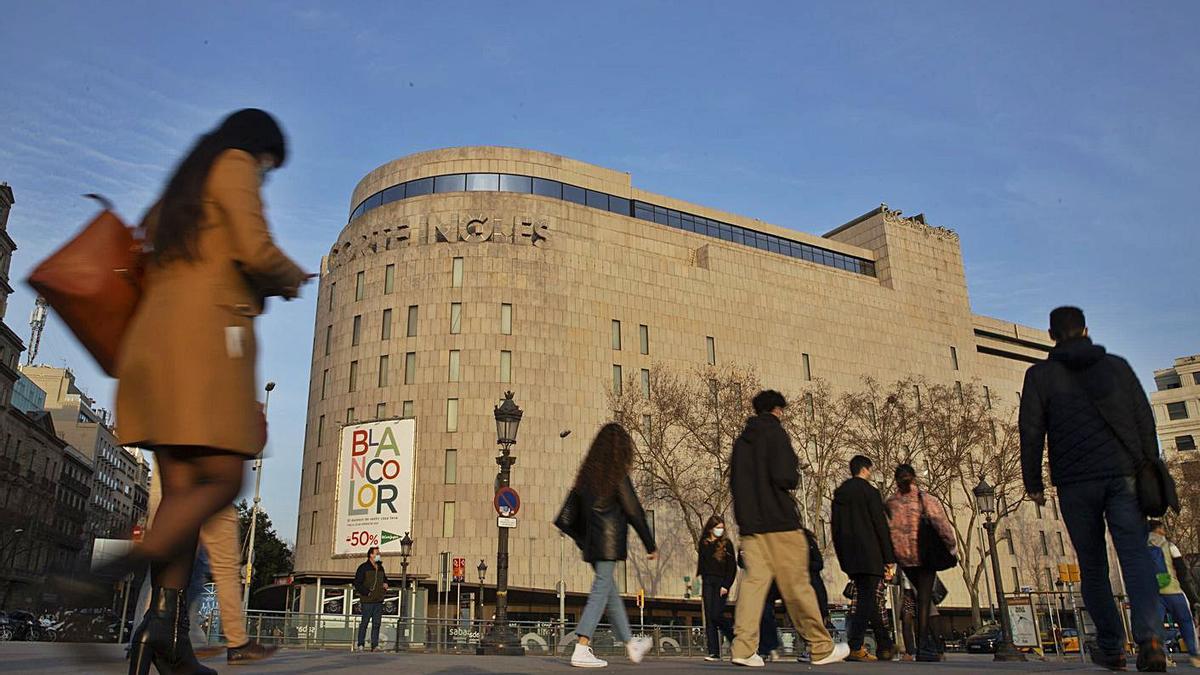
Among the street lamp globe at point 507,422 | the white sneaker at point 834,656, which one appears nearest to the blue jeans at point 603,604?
the white sneaker at point 834,656

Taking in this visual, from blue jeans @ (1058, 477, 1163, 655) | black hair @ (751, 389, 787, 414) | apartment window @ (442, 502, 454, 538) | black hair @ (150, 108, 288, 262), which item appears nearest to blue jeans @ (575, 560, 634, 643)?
black hair @ (751, 389, 787, 414)

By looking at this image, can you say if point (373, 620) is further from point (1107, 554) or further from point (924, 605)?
point (1107, 554)

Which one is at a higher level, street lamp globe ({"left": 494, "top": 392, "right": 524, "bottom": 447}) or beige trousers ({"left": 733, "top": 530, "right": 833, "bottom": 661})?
street lamp globe ({"left": 494, "top": 392, "right": 524, "bottom": 447})

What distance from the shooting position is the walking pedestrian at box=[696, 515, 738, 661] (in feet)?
32.3

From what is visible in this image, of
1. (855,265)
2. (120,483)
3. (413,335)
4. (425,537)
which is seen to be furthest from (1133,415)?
(120,483)

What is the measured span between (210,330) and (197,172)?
2.04 feet

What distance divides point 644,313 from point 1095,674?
45.2 meters

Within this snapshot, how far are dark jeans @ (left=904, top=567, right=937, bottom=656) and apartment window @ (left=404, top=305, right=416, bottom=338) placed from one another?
39554mm

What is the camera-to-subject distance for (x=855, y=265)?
62625 mm

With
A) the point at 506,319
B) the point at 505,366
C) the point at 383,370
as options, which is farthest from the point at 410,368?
the point at 506,319

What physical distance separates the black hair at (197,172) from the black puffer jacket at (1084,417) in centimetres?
440

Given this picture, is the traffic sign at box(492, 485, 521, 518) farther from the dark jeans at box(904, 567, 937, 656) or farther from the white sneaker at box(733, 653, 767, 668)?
the white sneaker at box(733, 653, 767, 668)

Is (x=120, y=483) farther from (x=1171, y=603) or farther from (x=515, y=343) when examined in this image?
(x=1171, y=603)

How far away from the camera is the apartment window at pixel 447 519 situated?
4228 centimetres
